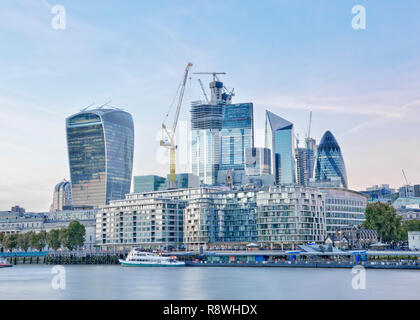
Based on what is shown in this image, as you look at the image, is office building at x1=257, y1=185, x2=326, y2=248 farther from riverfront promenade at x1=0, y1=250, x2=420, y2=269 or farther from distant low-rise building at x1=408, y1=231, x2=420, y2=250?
distant low-rise building at x1=408, y1=231, x2=420, y2=250

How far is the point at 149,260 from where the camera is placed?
17900 centimetres

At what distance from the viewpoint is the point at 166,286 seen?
94.9 m

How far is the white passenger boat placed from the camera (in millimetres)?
175875

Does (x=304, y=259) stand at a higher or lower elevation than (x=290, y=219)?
lower

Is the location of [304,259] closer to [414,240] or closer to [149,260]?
[414,240]

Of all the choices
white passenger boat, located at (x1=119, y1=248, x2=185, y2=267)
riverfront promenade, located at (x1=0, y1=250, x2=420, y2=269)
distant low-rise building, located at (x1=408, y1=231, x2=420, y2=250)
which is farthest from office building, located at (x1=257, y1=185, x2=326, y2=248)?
white passenger boat, located at (x1=119, y1=248, x2=185, y2=267)

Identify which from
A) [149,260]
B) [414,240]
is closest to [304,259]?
[414,240]

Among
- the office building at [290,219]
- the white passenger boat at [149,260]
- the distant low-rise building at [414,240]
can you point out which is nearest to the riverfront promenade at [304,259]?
the white passenger boat at [149,260]

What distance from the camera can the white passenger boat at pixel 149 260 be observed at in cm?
17588
